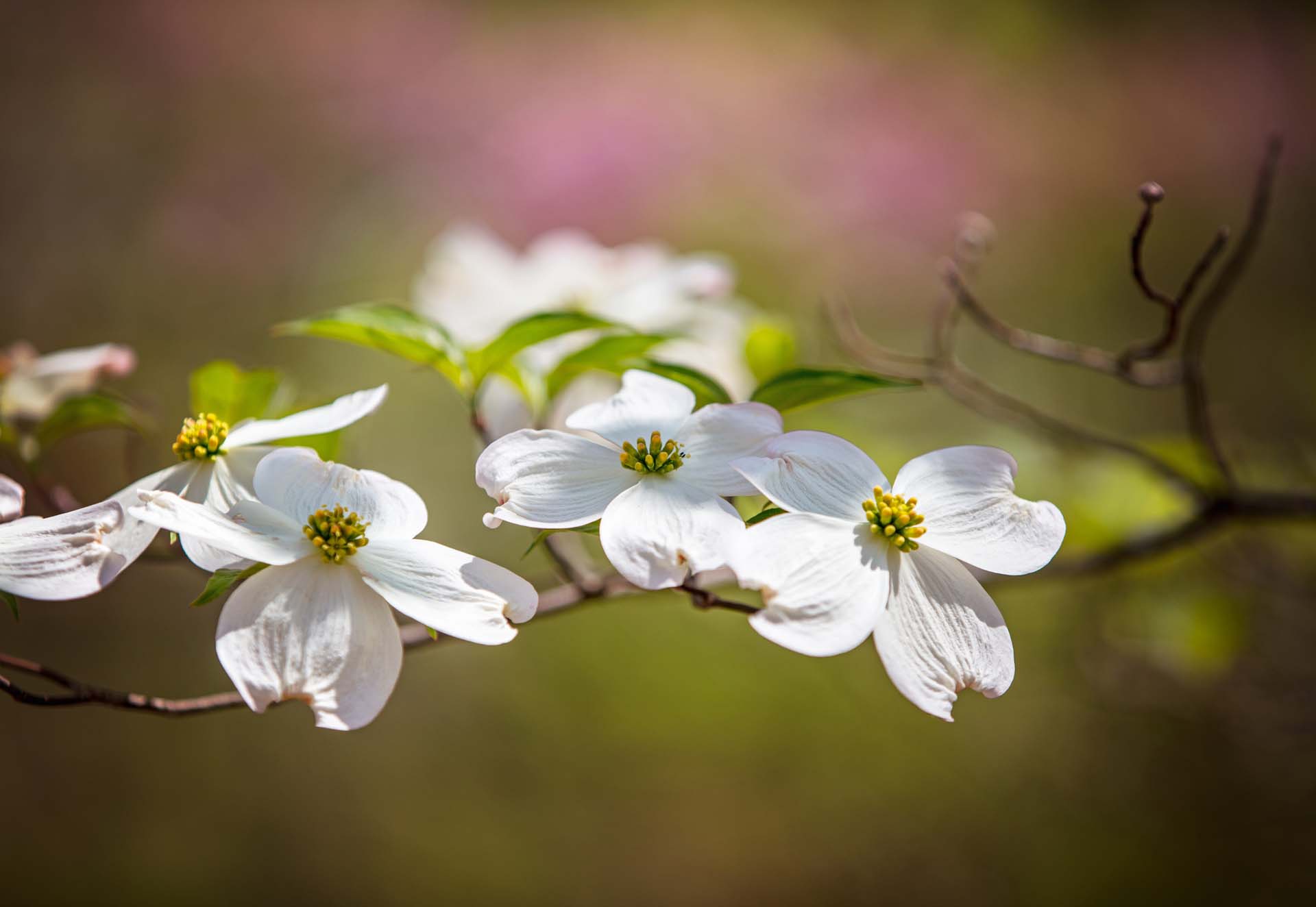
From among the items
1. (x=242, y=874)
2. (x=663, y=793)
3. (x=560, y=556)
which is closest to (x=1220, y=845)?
(x=663, y=793)

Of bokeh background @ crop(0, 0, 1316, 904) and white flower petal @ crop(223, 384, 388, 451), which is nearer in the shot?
white flower petal @ crop(223, 384, 388, 451)

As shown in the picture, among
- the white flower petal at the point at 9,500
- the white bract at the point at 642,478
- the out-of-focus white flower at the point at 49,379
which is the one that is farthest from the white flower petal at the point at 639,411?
the out-of-focus white flower at the point at 49,379

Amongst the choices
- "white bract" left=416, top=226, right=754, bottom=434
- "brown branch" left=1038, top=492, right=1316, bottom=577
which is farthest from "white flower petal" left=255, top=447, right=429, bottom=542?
"brown branch" left=1038, top=492, right=1316, bottom=577

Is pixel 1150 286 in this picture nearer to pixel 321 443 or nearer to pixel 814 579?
pixel 814 579

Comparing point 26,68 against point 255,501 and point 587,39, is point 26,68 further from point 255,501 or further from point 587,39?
point 255,501

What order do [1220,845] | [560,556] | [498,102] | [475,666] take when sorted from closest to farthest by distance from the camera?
[560,556], [1220,845], [475,666], [498,102]

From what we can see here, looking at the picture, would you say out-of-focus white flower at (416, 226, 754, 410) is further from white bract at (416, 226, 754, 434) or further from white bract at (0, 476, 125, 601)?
white bract at (0, 476, 125, 601)

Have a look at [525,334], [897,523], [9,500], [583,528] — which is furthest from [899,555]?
[9,500]
